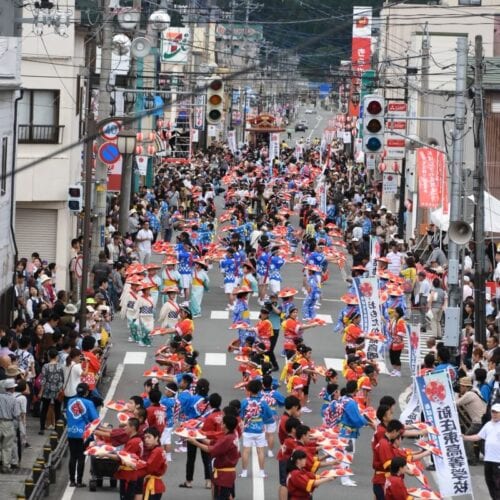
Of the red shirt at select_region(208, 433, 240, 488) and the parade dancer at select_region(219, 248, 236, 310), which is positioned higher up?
the parade dancer at select_region(219, 248, 236, 310)

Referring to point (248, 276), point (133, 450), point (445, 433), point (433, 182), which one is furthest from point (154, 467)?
point (433, 182)

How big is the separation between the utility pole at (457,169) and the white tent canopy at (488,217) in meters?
7.28

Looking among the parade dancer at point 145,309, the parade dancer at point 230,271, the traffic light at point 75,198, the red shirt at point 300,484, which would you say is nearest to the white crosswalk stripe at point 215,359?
the parade dancer at point 145,309

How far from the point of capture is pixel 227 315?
33969 mm

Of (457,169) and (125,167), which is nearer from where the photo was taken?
(457,169)

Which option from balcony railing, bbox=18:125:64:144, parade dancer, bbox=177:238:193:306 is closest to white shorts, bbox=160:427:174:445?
parade dancer, bbox=177:238:193:306

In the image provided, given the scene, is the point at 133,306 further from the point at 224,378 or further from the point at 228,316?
the point at 228,316

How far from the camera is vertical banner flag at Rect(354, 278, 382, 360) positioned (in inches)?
1072

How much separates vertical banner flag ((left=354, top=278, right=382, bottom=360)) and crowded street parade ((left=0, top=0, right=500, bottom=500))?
42 mm

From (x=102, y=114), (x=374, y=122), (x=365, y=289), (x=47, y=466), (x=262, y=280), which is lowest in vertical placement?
(x=47, y=466)

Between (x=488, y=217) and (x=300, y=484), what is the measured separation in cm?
2132

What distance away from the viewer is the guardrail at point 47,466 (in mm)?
16953

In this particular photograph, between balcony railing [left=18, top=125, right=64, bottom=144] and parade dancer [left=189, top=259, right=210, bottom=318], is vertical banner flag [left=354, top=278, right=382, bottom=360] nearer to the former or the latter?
parade dancer [left=189, top=259, right=210, bottom=318]

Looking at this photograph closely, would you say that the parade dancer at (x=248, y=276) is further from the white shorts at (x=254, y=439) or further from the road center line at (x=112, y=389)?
the white shorts at (x=254, y=439)
